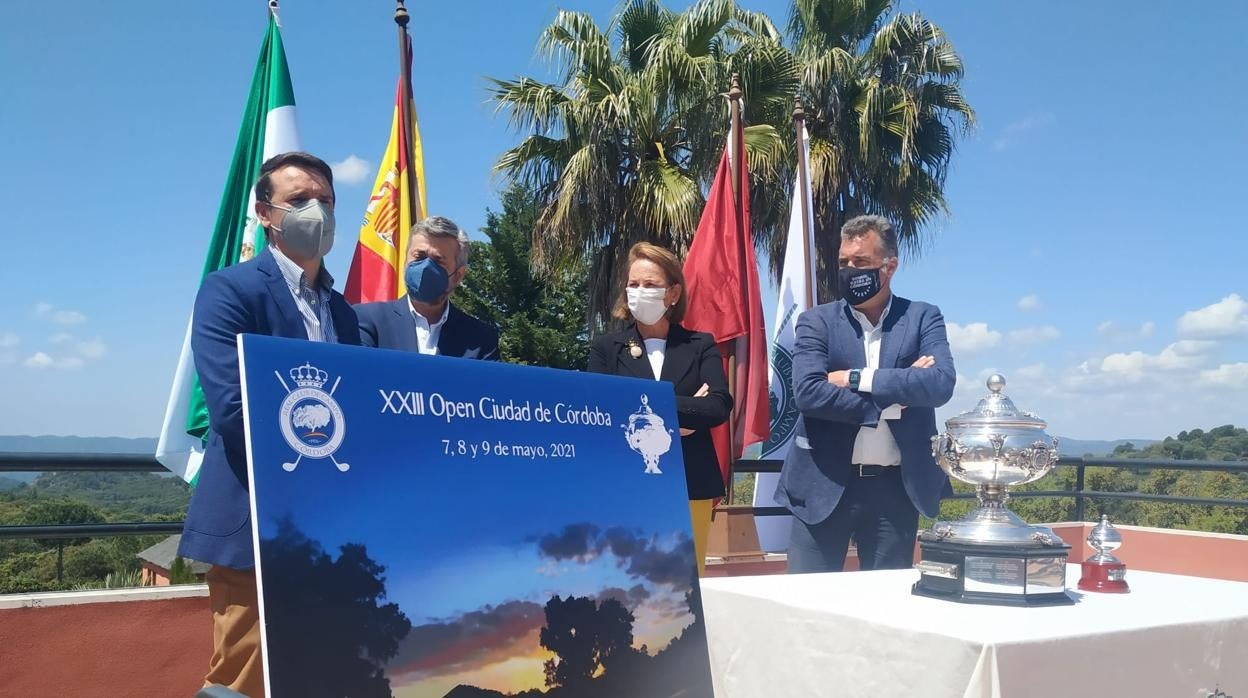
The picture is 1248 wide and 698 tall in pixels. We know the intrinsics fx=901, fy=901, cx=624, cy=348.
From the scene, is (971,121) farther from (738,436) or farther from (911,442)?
(911,442)

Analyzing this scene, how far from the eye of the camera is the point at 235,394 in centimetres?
179

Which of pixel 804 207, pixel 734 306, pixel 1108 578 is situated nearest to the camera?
pixel 1108 578

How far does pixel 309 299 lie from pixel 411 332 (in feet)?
2.89

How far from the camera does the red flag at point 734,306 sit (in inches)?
204

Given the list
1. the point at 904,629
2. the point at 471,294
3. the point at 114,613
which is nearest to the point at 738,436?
the point at 114,613

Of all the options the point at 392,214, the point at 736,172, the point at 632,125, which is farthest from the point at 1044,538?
the point at 632,125

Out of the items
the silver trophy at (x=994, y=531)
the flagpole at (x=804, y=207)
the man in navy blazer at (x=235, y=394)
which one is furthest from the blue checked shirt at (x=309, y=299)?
the flagpole at (x=804, y=207)

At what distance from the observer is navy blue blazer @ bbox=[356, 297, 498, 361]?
302 cm

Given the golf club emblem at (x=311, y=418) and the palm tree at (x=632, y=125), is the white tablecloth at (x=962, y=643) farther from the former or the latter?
the palm tree at (x=632, y=125)

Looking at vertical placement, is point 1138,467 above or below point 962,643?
above

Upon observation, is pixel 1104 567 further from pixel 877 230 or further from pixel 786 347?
pixel 786 347

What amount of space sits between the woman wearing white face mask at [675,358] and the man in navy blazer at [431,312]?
444 mm

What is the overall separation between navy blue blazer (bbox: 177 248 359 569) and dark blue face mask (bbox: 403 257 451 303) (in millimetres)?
995

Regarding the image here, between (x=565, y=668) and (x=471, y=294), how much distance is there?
28.5 metres
